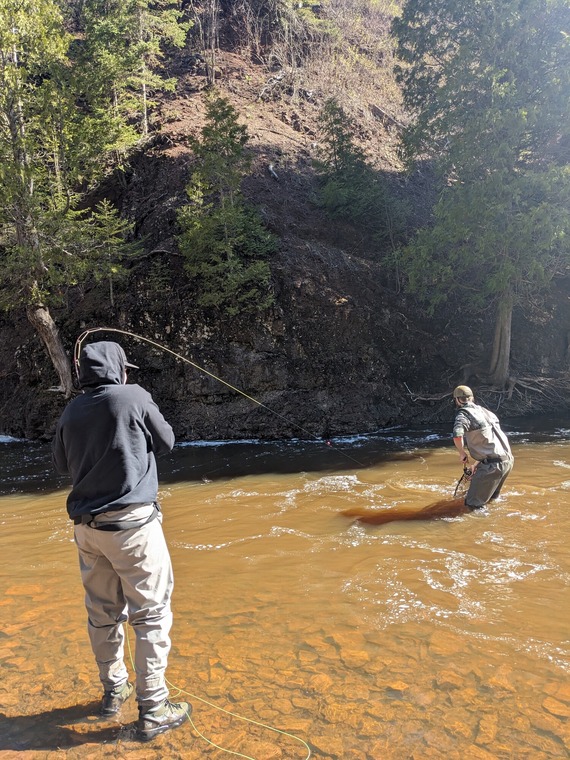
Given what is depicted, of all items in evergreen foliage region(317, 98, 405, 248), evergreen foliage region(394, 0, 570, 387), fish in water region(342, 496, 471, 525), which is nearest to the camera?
fish in water region(342, 496, 471, 525)

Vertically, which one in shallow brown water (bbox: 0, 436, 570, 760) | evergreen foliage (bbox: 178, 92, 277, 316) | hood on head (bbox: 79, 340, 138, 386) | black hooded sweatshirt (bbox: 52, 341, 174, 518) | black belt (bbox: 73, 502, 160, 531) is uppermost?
evergreen foliage (bbox: 178, 92, 277, 316)

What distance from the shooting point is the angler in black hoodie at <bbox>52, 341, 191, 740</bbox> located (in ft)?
9.89

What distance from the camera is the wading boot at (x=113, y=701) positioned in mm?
3145

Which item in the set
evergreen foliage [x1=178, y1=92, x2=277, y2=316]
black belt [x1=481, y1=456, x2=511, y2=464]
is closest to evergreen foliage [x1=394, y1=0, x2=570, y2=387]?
evergreen foliage [x1=178, y1=92, x2=277, y2=316]

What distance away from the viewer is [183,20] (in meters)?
28.8

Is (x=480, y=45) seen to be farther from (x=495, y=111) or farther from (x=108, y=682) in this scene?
(x=108, y=682)

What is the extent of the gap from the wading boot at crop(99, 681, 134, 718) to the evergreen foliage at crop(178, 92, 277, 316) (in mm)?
12852

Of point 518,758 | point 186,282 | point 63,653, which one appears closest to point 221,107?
point 186,282

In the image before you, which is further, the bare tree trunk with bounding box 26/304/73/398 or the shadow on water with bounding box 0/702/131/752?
the bare tree trunk with bounding box 26/304/73/398

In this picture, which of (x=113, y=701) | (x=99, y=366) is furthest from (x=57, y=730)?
(x=99, y=366)

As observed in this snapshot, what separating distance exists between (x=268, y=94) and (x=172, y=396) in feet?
67.7

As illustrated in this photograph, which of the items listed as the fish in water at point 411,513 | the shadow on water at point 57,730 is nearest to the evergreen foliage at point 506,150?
the fish in water at point 411,513

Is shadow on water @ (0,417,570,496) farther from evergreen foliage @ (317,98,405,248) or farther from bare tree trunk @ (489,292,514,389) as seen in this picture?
evergreen foliage @ (317,98,405,248)

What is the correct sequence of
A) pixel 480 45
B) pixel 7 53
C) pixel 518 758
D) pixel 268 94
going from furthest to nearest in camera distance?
pixel 268 94
pixel 480 45
pixel 7 53
pixel 518 758
